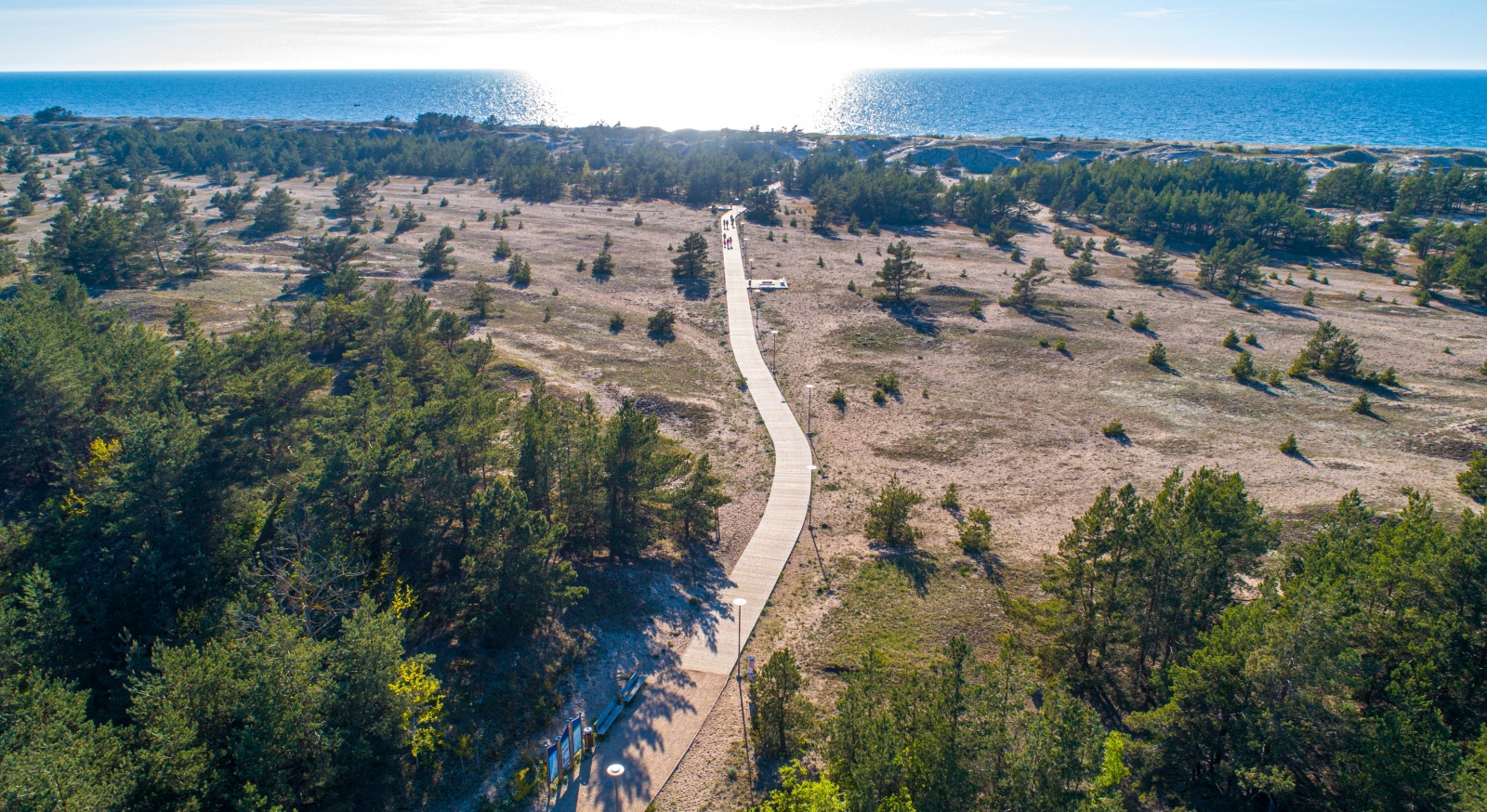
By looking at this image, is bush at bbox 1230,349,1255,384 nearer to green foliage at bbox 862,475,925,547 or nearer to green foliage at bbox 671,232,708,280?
green foliage at bbox 862,475,925,547

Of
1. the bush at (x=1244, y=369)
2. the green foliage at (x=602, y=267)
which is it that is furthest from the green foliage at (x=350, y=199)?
the bush at (x=1244, y=369)

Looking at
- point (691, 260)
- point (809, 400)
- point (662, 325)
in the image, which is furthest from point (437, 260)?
point (809, 400)

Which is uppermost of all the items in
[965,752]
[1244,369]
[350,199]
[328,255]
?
[350,199]

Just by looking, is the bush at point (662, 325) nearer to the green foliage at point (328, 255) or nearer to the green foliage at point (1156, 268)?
the green foliage at point (328, 255)

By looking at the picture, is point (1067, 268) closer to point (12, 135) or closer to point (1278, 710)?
point (1278, 710)

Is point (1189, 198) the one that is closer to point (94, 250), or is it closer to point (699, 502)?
point (699, 502)

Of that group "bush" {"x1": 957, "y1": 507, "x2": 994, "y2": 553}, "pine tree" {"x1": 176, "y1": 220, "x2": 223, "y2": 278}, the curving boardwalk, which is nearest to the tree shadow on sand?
the curving boardwalk
